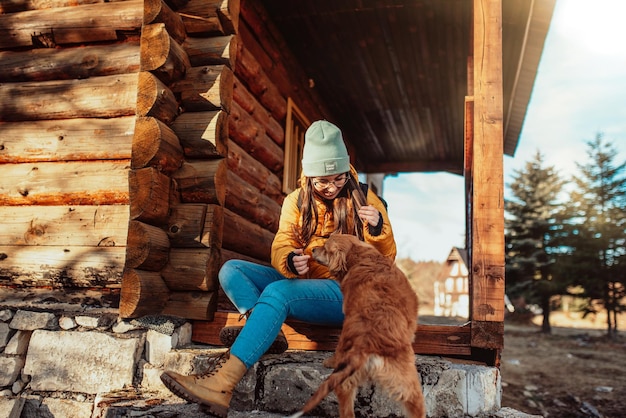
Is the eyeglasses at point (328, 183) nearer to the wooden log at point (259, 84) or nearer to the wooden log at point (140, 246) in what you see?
the wooden log at point (140, 246)

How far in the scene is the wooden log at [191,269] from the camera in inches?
144

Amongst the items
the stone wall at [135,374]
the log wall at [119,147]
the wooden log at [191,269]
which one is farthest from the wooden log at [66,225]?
the stone wall at [135,374]

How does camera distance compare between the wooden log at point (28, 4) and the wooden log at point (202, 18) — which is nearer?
the wooden log at point (202, 18)

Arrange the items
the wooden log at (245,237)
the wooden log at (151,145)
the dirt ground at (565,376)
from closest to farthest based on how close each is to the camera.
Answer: the wooden log at (151,145)
the wooden log at (245,237)
the dirt ground at (565,376)

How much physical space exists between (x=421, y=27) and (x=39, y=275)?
5.05 meters

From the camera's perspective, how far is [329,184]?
3.29 meters

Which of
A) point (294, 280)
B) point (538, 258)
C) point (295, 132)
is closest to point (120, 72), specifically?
point (294, 280)

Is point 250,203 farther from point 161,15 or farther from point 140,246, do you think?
point 161,15

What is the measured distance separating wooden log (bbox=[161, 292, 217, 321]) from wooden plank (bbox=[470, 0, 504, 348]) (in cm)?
190

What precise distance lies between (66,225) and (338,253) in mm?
2390

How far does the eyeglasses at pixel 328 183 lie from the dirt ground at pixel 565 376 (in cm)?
488

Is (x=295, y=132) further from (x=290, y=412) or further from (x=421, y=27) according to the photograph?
(x=290, y=412)

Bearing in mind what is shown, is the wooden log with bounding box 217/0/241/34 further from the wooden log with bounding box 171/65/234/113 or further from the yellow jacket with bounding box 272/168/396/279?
the yellow jacket with bounding box 272/168/396/279

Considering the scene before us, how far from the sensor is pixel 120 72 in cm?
409
